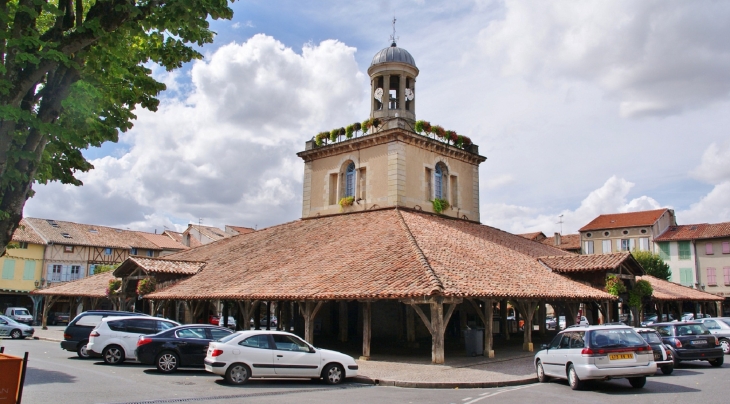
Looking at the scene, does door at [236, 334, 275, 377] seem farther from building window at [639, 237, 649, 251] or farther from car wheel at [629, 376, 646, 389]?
building window at [639, 237, 649, 251]

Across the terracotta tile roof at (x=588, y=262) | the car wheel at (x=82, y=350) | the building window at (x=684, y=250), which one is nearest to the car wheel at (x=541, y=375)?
the terracotta tile roof at (x=588, y=262)

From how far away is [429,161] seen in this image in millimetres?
26734

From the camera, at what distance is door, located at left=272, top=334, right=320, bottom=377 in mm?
12773

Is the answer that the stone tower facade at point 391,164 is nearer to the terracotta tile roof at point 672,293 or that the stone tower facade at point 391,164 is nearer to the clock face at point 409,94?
the clock face at point 409,94

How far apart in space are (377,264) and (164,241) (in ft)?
149

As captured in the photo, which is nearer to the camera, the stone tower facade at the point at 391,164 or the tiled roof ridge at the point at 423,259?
the tiled roof ridge at the point at 423,259

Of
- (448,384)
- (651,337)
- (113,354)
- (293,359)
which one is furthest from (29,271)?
(651,337)

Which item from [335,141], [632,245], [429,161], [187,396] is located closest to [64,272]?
[335,141]

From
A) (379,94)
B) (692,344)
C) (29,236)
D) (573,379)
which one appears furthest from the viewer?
(29,236)

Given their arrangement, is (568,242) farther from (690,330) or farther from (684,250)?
(690,330)

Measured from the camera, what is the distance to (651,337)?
14.3m

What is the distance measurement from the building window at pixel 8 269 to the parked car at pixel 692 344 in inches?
1853

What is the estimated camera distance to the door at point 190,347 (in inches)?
571

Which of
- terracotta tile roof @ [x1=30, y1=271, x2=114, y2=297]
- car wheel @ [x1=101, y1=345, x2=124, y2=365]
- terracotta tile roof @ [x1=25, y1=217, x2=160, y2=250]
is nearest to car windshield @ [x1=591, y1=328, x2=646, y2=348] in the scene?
car wheel @ [x1=101, y1=345, x2=124, y2=365]
